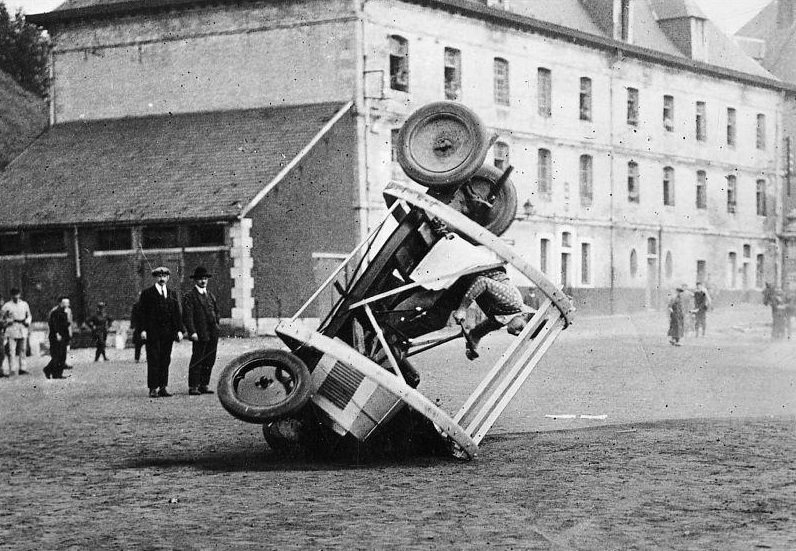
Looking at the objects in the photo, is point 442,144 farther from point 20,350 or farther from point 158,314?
point 20,350

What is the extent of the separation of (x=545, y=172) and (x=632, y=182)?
5.23 m

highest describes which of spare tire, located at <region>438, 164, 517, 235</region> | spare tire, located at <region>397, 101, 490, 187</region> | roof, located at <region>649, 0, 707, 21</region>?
roof, located at <region>649, 0, 707, 21</region>

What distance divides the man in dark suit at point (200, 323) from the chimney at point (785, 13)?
48.6m

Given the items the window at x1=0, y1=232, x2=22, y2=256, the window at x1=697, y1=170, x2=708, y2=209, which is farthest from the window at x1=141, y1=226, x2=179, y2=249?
the window at x1=697, y1=170, x2=708, y2=209

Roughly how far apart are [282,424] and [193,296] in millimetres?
8114

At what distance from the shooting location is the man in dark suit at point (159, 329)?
19984 mm

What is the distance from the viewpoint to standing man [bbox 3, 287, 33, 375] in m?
26.4

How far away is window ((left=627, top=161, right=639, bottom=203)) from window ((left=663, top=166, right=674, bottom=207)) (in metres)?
1.65

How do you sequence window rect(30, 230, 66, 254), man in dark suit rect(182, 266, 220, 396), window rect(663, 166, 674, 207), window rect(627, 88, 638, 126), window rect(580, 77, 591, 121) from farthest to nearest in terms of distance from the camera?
1. window rect(663, 166, 674, 207)
2. window rect(627, 88, 638, 126)
3. window rect(580, 77, 591, 121)
4. window rect(30, 230, 66, 254)
5. man in dark suit rect(182, 266, 220, 396)

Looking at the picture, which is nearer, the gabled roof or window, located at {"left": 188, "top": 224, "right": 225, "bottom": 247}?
window, located at {"left": 188, "top": 224, "right": 225, "bottom": 247}

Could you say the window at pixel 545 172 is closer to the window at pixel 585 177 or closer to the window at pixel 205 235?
the window at pixel 585 177

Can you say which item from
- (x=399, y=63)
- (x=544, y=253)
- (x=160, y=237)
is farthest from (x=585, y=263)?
(x=160, y=237)

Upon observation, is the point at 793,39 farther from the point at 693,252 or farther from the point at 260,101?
the point at 260,101

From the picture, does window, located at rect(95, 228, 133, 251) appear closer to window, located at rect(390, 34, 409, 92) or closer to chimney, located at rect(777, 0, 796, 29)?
window, located at rect(390, 34, 409, 92)
